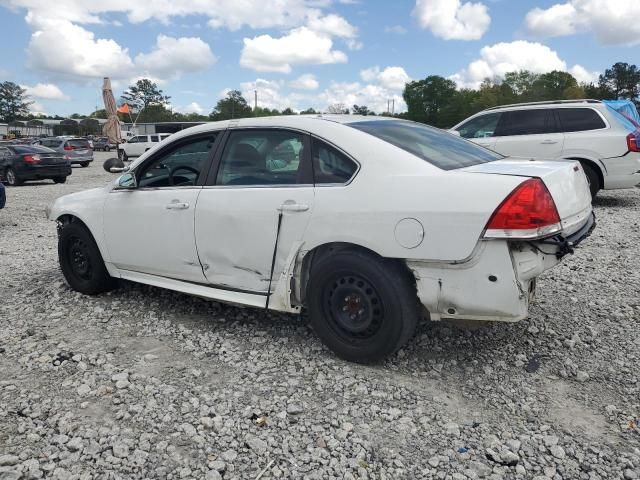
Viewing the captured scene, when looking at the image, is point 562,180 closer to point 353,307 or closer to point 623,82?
point 353,307

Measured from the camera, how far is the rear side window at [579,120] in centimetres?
864

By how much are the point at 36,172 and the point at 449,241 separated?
55.3 ft

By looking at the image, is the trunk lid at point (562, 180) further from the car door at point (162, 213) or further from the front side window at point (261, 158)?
the car door at point (162, 213)

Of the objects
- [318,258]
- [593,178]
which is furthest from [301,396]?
[593,178]

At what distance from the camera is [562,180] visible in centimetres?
300

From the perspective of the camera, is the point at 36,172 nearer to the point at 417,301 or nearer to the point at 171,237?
the point at 171,237

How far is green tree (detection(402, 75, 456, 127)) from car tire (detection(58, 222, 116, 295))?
97.4 metres

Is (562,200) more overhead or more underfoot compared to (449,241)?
more overhead

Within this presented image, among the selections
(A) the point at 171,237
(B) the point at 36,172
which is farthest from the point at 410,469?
(B) the point at 36,172

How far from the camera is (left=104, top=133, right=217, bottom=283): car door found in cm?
385

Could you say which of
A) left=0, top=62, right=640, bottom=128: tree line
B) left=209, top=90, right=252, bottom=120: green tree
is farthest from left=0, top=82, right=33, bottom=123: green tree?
left=209, top=90, right=252, bottom=120: green tree

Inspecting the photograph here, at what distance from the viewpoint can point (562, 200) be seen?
2.90m

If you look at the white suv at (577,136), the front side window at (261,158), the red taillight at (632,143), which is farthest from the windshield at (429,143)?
the red taillight at (632,143)

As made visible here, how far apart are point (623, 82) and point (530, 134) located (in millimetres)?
85466
